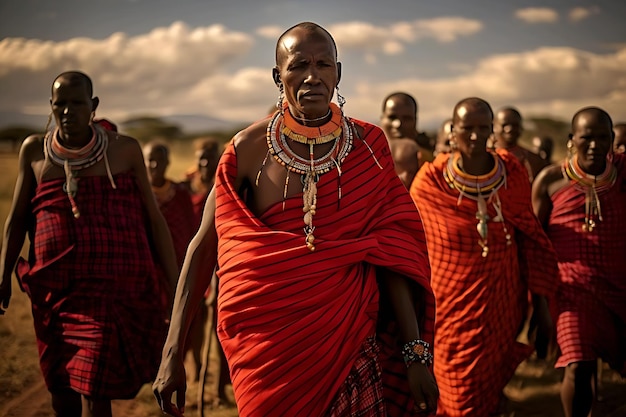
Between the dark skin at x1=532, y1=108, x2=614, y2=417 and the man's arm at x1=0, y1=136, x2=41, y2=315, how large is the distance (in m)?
3.86

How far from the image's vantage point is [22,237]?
5055 mm

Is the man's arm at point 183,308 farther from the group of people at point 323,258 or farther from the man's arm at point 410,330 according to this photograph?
the man's arm at point 410,330

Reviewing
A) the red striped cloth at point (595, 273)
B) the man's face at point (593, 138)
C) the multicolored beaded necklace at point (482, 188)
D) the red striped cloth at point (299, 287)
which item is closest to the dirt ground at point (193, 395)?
the red striped cloth at point (595, 273)

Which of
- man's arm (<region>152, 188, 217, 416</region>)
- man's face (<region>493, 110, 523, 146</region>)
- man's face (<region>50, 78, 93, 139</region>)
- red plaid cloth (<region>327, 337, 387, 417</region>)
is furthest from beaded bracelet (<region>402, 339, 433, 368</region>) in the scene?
man's face (<region>493, 110, 523, 146</region>)

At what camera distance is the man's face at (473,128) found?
18.3ft

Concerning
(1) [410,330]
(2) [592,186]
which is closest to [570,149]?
(2) [592,186]

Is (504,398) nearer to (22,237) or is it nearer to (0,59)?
(22,237)

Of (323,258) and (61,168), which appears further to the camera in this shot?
(61,168)

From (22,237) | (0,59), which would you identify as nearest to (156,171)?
(22,237)

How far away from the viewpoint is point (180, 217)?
7578mm

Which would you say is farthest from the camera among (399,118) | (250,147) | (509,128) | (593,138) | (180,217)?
(509,128)

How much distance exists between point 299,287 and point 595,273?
3.68 m

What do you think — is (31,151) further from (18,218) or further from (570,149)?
(570,149)

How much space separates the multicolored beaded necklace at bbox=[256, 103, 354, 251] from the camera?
10.5 feet
